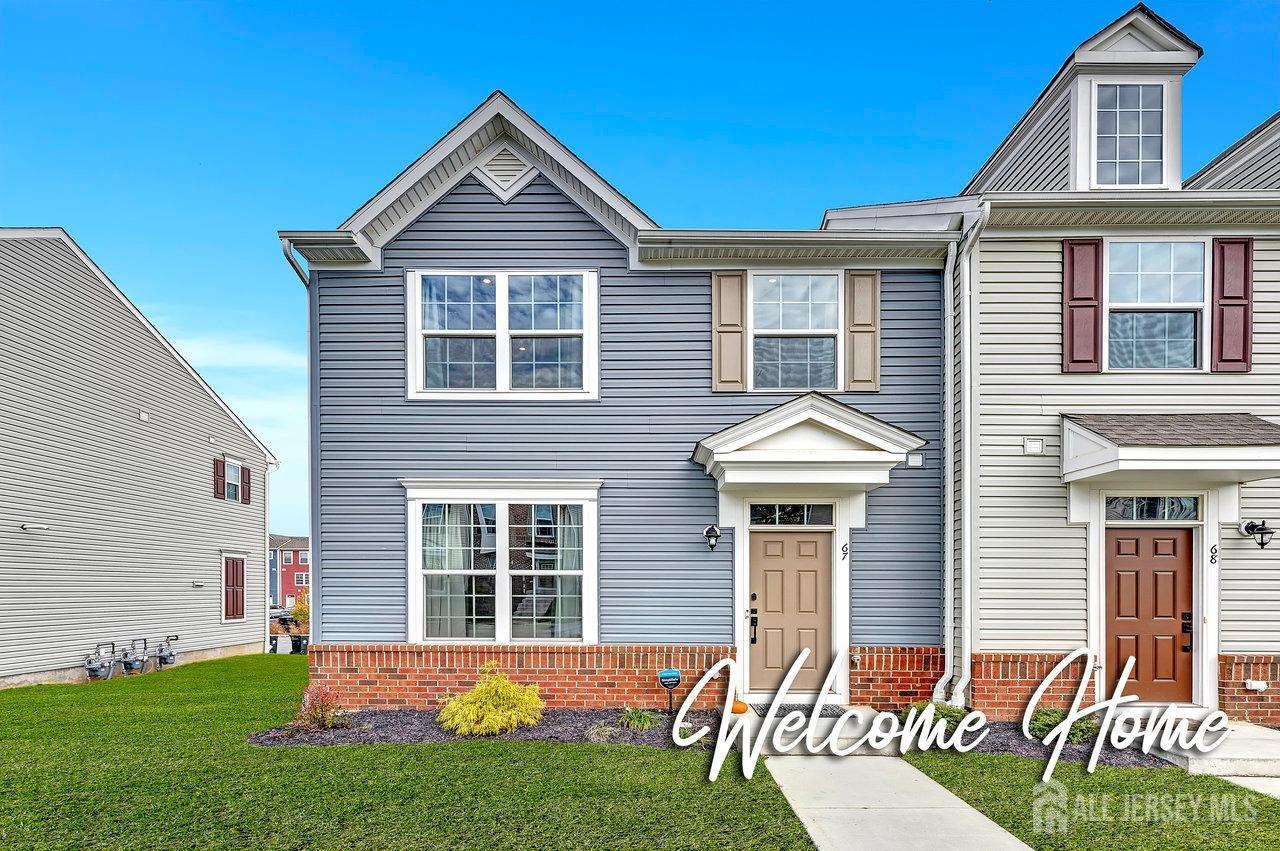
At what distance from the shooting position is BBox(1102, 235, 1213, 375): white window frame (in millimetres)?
7906

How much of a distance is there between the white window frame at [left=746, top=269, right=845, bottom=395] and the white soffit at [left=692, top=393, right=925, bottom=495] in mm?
755

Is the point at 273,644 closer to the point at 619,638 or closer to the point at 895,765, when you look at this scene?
the point at 619,638

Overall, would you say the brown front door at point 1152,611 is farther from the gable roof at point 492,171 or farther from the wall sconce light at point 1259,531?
the gable roof at point 492,171

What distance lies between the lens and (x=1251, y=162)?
10195 mm

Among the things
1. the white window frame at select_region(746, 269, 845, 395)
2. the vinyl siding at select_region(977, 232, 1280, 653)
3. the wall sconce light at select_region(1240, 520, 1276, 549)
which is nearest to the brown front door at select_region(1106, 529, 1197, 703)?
the vinyl siding at select_region(977, 232, 1280, 653)

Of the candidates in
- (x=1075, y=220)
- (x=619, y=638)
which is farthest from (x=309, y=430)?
(x=1075, y=220)

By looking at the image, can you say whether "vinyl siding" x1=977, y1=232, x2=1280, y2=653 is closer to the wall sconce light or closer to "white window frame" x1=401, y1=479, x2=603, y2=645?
the wall sconce light

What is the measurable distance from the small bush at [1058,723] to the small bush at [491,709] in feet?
17.1

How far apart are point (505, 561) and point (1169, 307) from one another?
8033 millimetres

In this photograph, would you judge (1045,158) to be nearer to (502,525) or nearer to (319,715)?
(502,525)

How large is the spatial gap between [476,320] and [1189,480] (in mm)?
8104

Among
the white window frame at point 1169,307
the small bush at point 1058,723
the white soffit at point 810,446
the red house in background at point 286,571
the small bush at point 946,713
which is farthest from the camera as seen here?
the red house in background at point 286,571

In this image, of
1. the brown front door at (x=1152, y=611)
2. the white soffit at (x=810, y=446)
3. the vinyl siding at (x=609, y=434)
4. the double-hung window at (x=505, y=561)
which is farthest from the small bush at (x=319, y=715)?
the brown front door at (x=1152, y=611)

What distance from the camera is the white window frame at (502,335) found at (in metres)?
8.34
